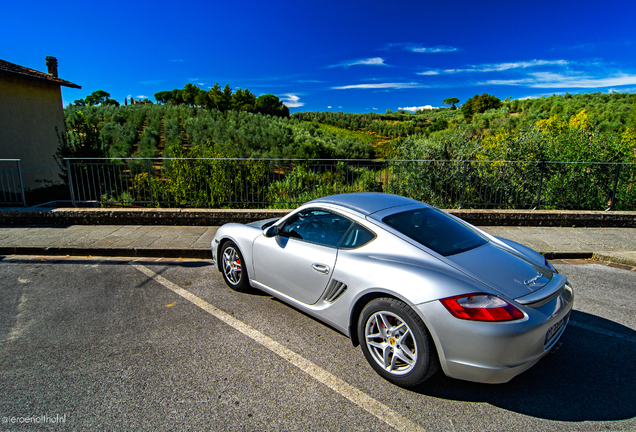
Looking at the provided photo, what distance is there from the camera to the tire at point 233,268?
4434 mm

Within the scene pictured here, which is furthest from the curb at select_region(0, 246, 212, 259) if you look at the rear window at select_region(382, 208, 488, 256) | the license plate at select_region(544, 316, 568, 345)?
the license plate at select_region(544, 316, 568, 345)

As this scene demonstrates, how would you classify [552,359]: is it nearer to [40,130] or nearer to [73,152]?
[73,152]

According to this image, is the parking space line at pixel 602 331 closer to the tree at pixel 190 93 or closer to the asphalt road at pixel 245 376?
the asphalt road at pixel 245 376

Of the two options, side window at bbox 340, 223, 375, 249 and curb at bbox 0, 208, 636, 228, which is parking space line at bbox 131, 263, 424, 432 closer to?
side window at bbox 340, 223, 375, 249

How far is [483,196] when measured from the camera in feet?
30.0

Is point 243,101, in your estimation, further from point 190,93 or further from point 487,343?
point 487,343

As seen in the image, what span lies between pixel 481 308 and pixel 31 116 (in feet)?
63.9

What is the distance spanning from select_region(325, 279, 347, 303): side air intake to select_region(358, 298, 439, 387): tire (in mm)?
285

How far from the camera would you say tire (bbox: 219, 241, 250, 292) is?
4434mm

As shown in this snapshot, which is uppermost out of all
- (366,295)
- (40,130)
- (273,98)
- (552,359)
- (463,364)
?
(273,98)

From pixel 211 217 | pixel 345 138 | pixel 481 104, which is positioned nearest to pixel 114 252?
pixel 211 217

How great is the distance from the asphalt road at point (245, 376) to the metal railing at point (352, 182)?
4.40 meters

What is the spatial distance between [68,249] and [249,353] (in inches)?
195

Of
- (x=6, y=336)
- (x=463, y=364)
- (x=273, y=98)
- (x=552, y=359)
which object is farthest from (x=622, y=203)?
(x=273, y=98)
